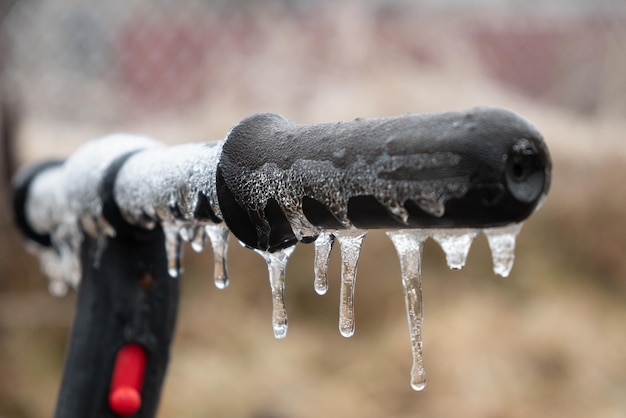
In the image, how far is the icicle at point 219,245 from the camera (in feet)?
2.28

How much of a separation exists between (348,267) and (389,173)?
165mm

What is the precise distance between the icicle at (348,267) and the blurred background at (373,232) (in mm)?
2761

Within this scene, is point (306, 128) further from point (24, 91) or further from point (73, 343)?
point (24, 91)

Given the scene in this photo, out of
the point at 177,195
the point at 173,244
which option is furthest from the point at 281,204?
the point at 173,244

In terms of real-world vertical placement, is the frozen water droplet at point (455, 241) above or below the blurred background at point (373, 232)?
below

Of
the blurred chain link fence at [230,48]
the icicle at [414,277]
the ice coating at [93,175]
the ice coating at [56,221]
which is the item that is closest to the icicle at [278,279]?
the icicle at [414,277]

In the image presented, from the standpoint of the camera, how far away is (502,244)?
502mm

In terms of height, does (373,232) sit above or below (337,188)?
above

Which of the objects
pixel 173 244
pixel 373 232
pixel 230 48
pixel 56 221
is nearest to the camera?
pixel 173 244

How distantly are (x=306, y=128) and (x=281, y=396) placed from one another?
9.87ft

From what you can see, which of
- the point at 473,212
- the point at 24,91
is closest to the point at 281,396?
the point at 24,91

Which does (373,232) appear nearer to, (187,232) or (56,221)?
(56,221)

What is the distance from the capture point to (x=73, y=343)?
3.22 ft

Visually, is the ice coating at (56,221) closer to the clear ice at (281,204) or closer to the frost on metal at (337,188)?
the clear ice at (281,204)
